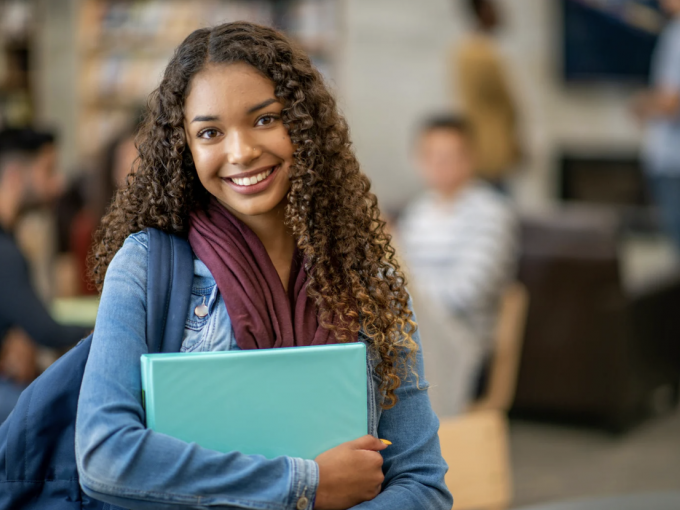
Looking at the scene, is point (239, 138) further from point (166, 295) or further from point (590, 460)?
point (590, 460)

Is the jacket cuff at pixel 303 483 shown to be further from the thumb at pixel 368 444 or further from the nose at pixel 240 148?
the nose at pixel 240 148

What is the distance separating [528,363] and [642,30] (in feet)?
12.2

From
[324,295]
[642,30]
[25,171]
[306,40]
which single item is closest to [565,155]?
[642,30]

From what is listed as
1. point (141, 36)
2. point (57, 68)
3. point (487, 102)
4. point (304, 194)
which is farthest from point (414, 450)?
point (57, 68)

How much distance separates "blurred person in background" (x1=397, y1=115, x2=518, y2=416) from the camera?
326 cm

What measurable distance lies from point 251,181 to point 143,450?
0.35 meters

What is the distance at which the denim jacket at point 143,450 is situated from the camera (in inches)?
38.1

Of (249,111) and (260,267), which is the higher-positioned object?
(249,111)

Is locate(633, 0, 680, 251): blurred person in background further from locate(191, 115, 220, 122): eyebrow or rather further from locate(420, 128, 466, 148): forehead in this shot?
locate(191, 115, 220, 122): eyebrow

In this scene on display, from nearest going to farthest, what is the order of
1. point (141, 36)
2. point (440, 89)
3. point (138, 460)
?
point (138, 460)
point (141, 36)
point (440, 89)

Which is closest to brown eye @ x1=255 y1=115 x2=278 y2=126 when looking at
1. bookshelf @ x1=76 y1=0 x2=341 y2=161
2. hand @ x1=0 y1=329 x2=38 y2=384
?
hand @ x1=0 y1=329 x2=38 y2=384

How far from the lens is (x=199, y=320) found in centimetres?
109

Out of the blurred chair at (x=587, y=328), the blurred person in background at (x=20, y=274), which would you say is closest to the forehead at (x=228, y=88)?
the blurred person in background at (x=20, y=274)

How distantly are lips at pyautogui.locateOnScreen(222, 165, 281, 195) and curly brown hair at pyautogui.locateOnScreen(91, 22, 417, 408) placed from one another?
0.03 m
